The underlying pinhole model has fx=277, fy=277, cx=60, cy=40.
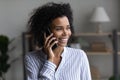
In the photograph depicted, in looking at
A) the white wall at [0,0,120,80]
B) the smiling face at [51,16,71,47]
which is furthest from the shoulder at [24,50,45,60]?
the white wall at [0,0,120,80]

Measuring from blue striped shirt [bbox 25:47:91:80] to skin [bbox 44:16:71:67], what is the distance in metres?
0.03

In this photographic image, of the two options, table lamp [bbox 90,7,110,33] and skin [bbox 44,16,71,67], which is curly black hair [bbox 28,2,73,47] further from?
table lamp [bbox 90,7,110,33]


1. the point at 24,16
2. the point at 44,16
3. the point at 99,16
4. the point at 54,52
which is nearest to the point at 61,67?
the point at 54,52

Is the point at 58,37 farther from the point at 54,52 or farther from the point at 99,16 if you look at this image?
the point at 99,16

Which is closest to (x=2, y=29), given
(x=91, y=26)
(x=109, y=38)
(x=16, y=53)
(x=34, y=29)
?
(x=16, y=53)

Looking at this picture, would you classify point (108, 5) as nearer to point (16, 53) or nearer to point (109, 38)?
point (109, 38)

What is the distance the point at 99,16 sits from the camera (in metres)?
3.59

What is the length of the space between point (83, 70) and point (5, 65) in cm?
276

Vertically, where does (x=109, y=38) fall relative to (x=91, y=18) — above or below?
below

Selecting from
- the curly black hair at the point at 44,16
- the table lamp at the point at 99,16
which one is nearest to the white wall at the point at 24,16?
the table lamp at the point at 99,16

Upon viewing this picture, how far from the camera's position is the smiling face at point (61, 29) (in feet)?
4.09

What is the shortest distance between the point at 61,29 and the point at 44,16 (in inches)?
4.6

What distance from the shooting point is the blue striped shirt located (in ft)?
4.12

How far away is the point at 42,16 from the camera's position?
132 cm
